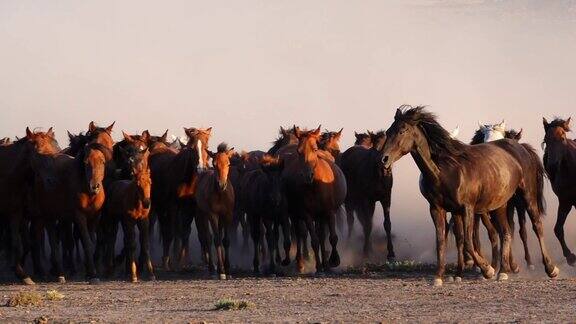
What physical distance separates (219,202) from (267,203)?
2.33 meters

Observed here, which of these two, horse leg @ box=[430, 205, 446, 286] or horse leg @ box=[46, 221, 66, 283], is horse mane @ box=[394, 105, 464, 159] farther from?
horse leg @ box=[46, 221, 66, 283]

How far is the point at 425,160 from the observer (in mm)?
20266

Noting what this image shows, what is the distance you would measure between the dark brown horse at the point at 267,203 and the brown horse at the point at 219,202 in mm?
1366

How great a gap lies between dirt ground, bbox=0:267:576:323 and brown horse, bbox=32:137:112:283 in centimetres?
146

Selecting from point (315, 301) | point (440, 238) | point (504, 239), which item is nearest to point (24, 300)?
point (315, 301)

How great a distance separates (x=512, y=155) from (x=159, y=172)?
8347 mm

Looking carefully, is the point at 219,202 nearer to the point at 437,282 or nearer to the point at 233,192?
the point at 233,192

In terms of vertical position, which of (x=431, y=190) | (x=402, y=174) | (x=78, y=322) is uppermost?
(x=402, y=174)

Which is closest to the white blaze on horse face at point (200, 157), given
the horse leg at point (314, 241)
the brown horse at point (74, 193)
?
the brown horse at point (74, 193)

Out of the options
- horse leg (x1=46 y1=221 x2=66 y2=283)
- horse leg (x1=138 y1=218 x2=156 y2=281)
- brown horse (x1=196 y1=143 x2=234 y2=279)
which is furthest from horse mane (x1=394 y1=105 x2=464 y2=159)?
horse leg (x1=46 y1=221 x2=66 y2=283)

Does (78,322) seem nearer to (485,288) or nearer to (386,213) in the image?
(485,288)

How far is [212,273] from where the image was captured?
2461 centimetres

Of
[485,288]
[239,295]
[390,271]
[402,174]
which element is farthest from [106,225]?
[402,174]

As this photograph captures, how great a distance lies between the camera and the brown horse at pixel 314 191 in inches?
985
